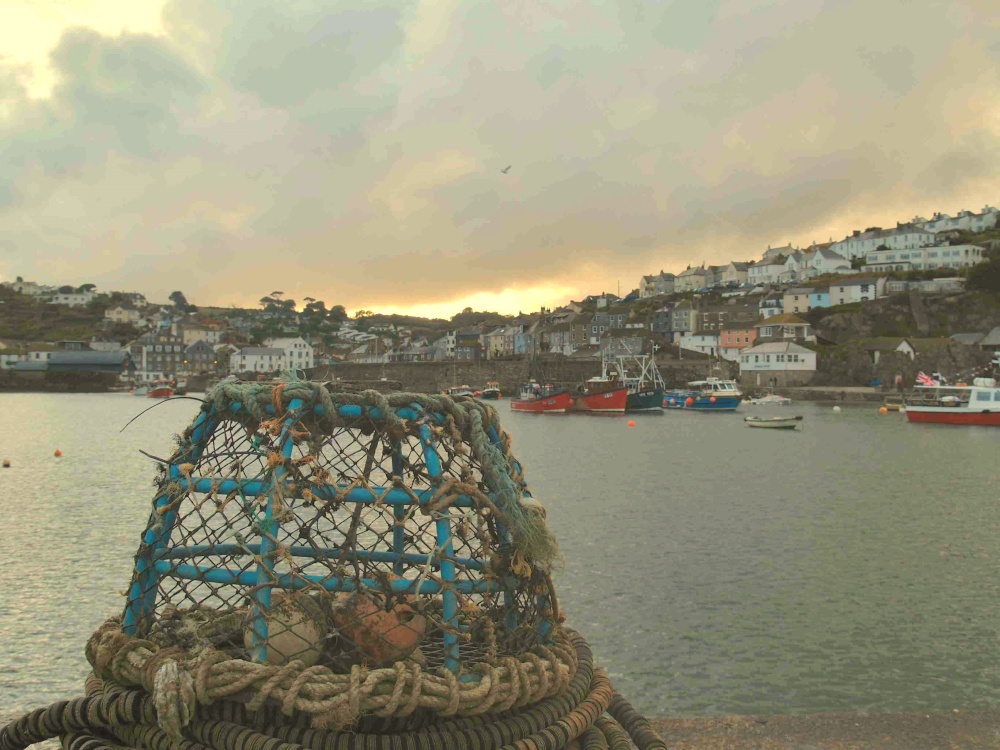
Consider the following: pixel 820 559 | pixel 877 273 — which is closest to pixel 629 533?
pixel 820 559

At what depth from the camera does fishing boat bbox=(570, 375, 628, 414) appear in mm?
67938

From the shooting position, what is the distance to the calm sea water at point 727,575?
9.16 meters

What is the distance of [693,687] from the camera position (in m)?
8.95

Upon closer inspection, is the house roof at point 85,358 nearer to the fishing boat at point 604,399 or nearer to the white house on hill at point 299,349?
the white house on hill at point 299,349

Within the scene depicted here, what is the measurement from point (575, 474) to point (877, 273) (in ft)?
333

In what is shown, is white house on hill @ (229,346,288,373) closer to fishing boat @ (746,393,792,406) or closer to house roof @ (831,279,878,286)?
fishing boat @ (746,393,792,406)

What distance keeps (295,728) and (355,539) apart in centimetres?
76

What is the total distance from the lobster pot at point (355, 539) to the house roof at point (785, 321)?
316ft

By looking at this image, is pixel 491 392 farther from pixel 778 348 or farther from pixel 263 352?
pixel 263 352

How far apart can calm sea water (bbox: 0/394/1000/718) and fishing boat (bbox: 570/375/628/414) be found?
35125mm

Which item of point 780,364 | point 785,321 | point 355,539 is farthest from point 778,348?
point 355,539

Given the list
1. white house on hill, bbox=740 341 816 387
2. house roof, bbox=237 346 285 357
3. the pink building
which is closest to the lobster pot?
white house on hill, bbox=740 341 816 387

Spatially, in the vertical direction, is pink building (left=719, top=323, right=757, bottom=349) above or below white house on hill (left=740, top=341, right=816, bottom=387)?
above

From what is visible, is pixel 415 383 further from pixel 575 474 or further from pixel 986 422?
pixel 575 474
